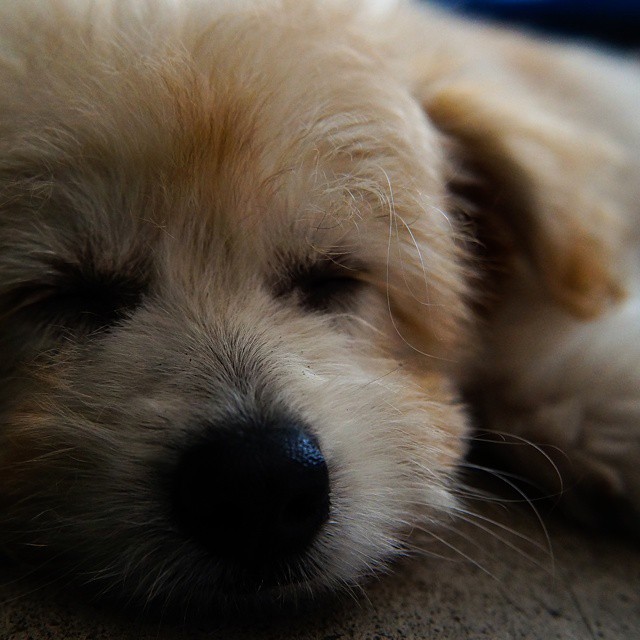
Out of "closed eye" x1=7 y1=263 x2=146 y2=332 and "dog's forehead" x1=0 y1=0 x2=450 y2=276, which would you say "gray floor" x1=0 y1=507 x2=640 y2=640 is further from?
"dog's forehead" x1=0 y1=0 x2=450 y2=276

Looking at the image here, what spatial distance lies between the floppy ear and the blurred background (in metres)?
1.71

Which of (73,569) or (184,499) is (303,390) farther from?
(73,569)

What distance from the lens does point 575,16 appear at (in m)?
3.25

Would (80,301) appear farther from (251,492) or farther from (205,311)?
(251,492)

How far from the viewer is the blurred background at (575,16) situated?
10.3ft

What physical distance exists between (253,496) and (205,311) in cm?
37

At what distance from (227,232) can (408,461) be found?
0.50 meters

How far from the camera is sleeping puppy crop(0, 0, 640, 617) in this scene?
1.03m

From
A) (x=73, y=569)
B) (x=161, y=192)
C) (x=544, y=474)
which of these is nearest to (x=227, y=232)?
(x=161, y=192)

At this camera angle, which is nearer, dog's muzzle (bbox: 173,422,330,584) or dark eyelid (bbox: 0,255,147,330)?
dog's muzzle (bbox: 173,422,330,584)

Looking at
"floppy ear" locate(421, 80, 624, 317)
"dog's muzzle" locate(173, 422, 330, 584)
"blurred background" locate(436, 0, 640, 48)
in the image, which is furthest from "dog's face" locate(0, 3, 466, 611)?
"blurred background" locate(436, 0, 640, 48)

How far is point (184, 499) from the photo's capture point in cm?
99

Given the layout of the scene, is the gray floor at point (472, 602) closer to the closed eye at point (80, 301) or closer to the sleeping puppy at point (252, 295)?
the sleeping puppy at point (252, 295)

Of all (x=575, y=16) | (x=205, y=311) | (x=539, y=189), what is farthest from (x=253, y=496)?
(x=575, y=16)
